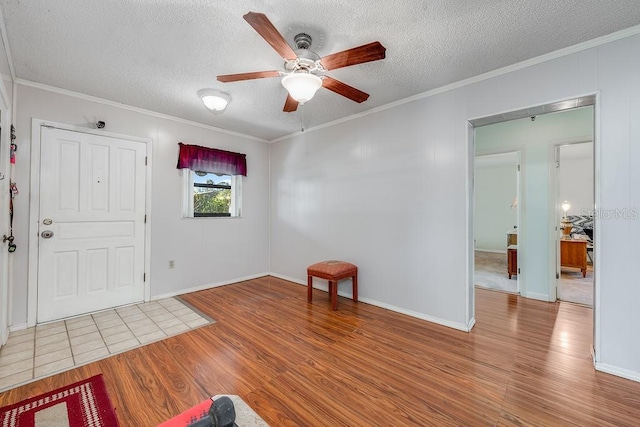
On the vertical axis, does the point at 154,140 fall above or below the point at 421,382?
above

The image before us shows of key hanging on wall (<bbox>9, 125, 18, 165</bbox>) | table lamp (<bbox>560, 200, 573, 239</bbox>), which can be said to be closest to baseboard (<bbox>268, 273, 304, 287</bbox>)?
key hanging on wall (<bbox>9, 125, 18, 165</bbox>)

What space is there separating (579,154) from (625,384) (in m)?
7.08

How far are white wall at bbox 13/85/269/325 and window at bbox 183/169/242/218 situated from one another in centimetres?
12

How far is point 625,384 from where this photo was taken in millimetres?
1870

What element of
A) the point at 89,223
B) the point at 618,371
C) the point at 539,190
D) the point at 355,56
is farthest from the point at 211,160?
the point at 618,371

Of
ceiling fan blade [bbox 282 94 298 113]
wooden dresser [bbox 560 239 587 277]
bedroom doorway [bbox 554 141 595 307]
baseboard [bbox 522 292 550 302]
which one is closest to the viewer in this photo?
ceiling fan blade [bbox 282 94 298 113]

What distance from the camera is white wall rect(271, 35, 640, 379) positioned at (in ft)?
6.48

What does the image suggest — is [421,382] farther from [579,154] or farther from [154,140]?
[579,154]

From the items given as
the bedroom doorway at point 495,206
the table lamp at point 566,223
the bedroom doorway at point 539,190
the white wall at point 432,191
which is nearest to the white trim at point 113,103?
the white wall at point 432,191

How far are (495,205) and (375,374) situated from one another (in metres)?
7.92

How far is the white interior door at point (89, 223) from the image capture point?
9.41ft

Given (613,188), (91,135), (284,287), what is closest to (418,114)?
(613,188)

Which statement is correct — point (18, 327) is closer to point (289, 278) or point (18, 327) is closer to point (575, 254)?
point (289, 278)

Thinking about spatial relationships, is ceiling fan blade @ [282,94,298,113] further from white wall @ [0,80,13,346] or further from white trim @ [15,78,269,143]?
white wall @ [0,80,13,346]
